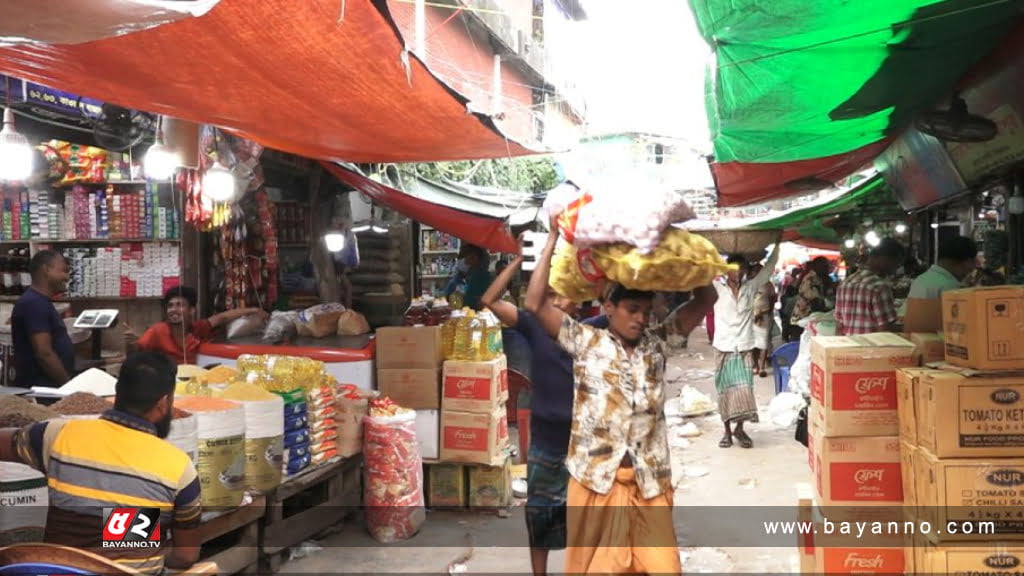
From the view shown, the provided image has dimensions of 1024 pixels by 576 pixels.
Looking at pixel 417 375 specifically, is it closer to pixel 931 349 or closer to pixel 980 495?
pixel 931 349

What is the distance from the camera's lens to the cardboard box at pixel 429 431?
232 inches

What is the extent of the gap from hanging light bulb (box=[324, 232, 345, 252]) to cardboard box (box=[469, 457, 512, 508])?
13.2 ft

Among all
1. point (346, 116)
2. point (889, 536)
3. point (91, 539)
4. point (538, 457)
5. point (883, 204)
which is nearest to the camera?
point (91, 539)

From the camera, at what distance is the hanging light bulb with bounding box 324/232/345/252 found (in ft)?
29.4

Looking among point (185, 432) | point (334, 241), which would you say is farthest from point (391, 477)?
point (334, 241)

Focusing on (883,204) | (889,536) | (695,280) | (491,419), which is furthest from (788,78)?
(883,204)

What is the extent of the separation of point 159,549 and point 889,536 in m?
2.86

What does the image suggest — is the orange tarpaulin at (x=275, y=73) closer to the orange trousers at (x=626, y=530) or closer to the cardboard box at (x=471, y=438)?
the cardboard box at (x=471, y=438)

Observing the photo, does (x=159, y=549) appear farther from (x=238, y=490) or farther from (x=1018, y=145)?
(x=1018, y=145)

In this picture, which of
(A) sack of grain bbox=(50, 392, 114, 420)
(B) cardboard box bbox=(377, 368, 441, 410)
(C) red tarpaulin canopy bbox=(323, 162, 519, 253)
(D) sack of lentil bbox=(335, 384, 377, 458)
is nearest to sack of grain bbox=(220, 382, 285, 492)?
(A) sack of grain bbox=(50, 392, 114, 420)

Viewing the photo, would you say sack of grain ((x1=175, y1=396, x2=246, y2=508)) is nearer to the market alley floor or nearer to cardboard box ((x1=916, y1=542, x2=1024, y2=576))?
the market alley floor

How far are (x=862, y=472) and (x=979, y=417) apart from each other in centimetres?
57

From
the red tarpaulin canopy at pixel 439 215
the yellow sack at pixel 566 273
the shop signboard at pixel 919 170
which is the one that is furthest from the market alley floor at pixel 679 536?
the red tarpaulin canopy at pixel 439 215

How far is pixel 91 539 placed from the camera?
8.41 feet
